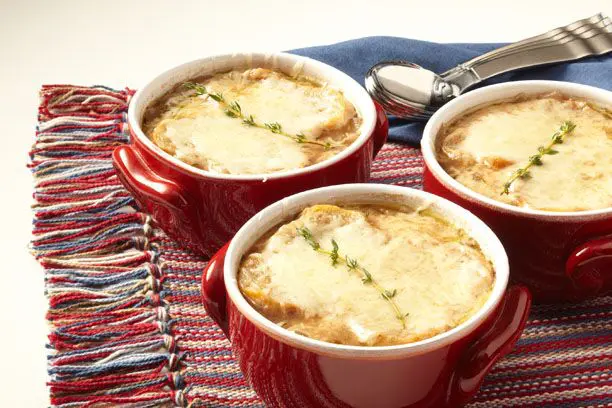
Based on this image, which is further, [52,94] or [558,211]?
[52,94]

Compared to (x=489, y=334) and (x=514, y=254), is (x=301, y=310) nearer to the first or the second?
(x=489, y=334)

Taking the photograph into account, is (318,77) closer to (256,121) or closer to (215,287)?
(256,121)

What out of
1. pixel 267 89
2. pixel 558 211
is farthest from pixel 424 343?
pixel 267 89

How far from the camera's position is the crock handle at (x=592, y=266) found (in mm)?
1649

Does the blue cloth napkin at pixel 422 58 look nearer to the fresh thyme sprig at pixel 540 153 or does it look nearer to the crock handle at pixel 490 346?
the fresh thyme sprig at pixel 540 153

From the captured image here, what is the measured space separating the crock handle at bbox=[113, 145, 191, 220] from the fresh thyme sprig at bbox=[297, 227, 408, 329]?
29 centimetres

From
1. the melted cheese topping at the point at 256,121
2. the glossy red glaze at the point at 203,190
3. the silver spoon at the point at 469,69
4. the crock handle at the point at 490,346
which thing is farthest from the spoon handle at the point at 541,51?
the crock handle at the point at 490,346

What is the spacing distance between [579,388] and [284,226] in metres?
0.54

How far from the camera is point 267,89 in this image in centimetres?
205

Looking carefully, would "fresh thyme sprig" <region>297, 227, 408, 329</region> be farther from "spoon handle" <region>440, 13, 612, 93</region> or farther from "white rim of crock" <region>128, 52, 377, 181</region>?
"spoon handle" <region>440, 13, 612, 93</region>

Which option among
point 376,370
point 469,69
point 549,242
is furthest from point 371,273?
point 469,69

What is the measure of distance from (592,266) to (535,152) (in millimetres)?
259

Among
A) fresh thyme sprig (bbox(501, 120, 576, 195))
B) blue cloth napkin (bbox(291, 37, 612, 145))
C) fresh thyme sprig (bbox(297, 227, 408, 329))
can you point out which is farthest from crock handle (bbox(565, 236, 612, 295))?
blue cloth napkin (bbox(291, 37, 612, 145))

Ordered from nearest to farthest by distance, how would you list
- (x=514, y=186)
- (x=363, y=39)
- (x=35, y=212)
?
(x=514, y=186), (x=35, y=212), (x=363, y=39)
